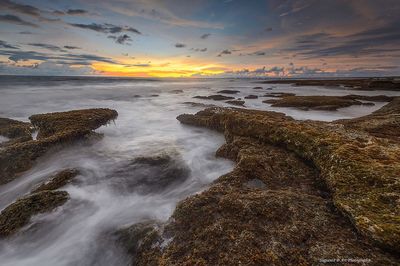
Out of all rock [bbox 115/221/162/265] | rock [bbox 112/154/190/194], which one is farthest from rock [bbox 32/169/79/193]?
rock [bbox 115/221/162/265]

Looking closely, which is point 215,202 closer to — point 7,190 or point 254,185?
point 254,185

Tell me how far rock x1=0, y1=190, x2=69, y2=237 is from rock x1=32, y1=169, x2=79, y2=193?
67 cm

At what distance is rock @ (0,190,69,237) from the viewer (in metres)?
5.20

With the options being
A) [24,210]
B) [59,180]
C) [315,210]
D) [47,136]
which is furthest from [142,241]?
[47,136]

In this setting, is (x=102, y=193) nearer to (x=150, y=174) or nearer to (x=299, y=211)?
(x=150, y=174)

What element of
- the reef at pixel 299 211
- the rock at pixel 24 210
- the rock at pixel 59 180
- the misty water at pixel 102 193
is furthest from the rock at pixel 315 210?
the rock at pixel 59 180

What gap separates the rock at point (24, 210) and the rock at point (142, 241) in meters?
1.92

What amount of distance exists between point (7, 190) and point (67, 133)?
303 centimetres

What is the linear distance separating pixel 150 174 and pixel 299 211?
4892 millimetres

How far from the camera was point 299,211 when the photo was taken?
412 centimetres

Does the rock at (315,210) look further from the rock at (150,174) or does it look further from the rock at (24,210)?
the rock at (24,210)

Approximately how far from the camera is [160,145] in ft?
35.0

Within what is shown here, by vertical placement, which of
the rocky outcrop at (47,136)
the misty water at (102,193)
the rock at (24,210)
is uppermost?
the rocky outcrop at (47,136)

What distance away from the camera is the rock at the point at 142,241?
4.06m
